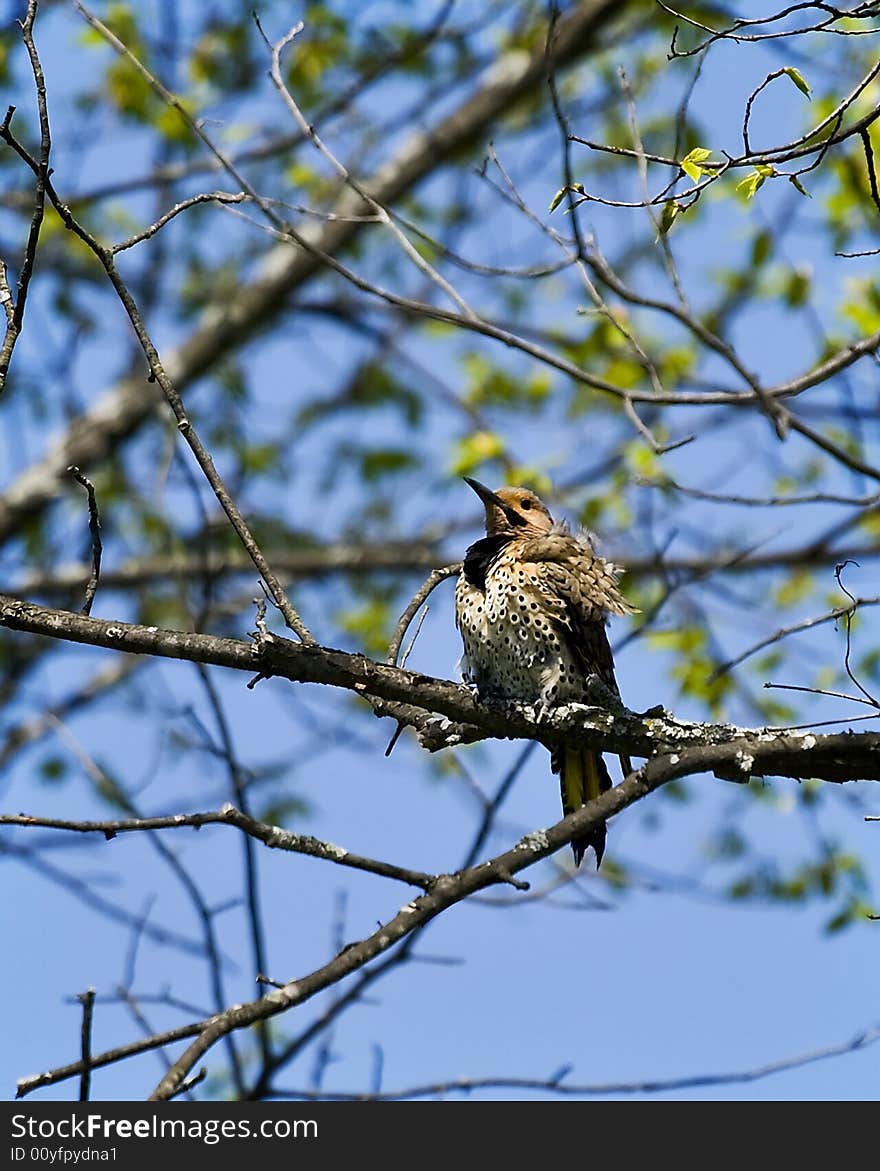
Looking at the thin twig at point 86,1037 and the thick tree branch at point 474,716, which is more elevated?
the thick tree branch at point 474,716

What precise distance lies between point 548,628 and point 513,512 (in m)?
1.08

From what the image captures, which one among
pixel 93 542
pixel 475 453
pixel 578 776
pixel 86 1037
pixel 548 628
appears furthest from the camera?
pixel 475 453

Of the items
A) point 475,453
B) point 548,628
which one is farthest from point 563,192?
point 475,453

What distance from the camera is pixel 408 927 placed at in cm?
279

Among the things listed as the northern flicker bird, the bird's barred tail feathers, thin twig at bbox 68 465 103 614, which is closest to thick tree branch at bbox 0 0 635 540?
the northern flicker bird

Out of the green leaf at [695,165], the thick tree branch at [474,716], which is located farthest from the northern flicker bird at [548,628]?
the green leaf at [695,165]

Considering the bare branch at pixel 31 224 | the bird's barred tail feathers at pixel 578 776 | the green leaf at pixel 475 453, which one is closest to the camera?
the bare branch at pixel 31 224

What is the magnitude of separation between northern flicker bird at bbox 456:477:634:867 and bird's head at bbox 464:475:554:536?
1.62 feet

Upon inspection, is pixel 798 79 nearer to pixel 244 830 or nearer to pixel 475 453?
pixel 244 830

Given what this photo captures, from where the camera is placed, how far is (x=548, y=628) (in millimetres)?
4840

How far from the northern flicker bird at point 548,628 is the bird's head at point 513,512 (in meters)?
0.49

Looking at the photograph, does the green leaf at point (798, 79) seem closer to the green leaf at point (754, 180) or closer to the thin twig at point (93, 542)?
the green leaf at point (754, 180)

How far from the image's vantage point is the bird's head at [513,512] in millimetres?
5750

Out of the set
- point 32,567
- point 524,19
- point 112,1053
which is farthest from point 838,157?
point 32,567
